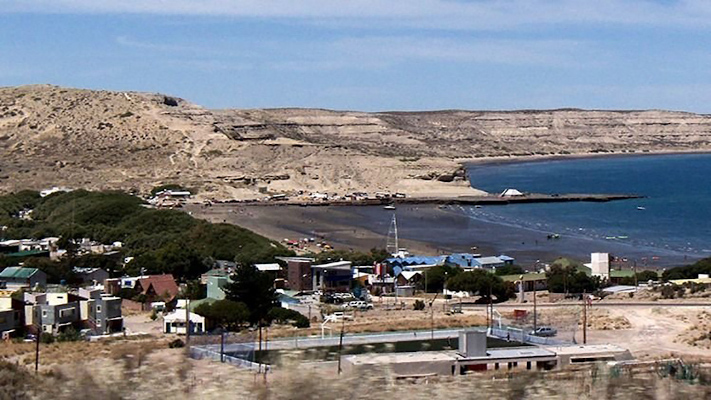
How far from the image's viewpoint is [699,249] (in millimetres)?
44875

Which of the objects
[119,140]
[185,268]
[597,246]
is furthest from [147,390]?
[119,140]

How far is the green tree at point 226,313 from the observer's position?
22141mm

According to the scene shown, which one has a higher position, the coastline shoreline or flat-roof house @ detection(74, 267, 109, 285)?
the coastline shoreline

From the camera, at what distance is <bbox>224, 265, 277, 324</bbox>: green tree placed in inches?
926

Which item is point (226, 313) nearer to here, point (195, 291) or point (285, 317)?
point (285, 317)

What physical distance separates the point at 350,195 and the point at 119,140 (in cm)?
2139

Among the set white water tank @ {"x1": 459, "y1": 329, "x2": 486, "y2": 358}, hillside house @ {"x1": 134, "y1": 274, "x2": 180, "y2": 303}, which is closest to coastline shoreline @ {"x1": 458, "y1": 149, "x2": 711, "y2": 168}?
hillside house @ {"x1": 134, "y1": 274, "x2": 180, "y2": 303}

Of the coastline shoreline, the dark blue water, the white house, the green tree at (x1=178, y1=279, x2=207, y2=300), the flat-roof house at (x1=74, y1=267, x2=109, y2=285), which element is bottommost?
the white house

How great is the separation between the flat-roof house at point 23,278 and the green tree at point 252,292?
7.46 m

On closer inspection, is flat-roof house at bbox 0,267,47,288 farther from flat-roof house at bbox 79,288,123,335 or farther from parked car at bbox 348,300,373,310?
parked car at bbox 348,300,373,310

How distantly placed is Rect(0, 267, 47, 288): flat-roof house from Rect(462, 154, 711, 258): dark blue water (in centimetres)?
2415

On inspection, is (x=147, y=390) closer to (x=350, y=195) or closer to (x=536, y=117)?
(x=350, y=195)

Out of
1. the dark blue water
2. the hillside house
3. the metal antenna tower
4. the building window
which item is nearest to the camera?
the building window

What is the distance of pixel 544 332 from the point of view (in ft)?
66.4
